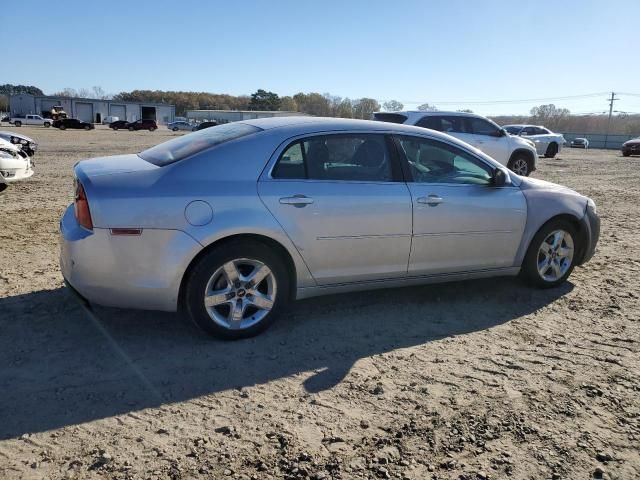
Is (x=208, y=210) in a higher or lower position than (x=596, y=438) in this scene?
higher

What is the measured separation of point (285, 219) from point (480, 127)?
10740 millimetres

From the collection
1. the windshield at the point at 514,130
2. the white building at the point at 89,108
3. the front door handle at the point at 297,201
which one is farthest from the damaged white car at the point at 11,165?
the white building at the point at 89,108

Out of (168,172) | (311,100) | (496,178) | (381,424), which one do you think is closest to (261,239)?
(168,172)

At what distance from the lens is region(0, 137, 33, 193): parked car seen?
9.49 m

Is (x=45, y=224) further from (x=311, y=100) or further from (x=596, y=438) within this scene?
(x=311, y=100)

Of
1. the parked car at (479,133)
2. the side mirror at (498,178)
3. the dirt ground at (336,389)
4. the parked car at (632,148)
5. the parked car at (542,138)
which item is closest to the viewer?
the dirt ground at (336,389)

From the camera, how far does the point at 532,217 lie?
5086 mm

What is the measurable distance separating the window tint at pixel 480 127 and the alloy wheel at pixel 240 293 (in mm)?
10681

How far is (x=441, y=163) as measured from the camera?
483 centimetres

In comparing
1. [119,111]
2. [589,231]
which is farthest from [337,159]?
[119,111]

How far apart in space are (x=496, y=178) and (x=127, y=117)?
381 feet

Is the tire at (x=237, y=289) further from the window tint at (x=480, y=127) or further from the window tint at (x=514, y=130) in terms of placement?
the window tint at (x=514, y=130)

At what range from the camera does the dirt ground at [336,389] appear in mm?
2715

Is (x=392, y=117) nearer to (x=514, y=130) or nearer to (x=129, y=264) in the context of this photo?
(x=129, y=264)
